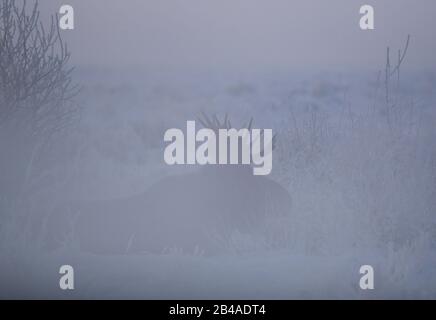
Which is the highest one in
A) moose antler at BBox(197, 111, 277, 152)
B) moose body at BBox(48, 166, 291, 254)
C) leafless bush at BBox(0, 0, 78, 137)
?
leafless bush at BBox(0, 0, 78, 137)

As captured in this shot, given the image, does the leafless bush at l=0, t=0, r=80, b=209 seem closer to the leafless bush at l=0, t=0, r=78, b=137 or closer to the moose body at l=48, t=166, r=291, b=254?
the leafless bush at l=0, t=0, r=78, b=137

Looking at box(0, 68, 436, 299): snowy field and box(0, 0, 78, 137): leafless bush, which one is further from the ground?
box(0, 0, 78, 137): leafless bush

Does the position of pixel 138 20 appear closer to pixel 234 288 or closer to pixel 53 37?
pixel 53 37

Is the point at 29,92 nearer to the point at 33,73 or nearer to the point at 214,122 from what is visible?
the point at 33,73

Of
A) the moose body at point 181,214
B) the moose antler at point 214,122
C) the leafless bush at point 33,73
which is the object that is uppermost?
the leafless bush at point 33,73

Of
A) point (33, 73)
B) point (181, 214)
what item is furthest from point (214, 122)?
point (33, 73)

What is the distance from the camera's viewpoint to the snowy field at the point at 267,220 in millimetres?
4285

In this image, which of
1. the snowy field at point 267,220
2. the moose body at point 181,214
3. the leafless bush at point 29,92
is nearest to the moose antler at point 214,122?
the snowy field at point 267,220

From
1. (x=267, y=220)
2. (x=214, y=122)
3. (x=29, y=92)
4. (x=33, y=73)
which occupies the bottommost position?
(x=267, y=220)

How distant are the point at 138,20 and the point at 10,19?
759mm

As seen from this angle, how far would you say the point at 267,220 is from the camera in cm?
432

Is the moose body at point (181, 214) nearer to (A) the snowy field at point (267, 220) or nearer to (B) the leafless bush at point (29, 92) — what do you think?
(A) the snowy field at point (267, 220)

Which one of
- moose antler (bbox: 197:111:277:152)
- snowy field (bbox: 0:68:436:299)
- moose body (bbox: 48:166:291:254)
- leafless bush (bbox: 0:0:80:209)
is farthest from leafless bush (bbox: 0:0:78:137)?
moose antler (bbox: 197:111:277:152)

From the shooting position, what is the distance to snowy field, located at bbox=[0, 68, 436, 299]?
14.1 ft
